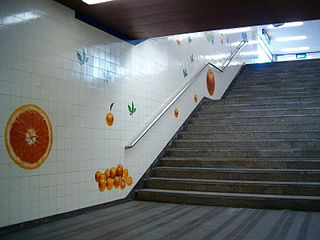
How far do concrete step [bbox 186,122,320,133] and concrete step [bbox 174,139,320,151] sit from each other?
0.57m

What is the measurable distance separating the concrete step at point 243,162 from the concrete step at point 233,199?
2.32ft

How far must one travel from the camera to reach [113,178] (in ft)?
15.7

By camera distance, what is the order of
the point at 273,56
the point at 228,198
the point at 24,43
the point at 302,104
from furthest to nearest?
the point at 273,56 → the point at 302,104 → the point at 228,198 → the point at 24,43

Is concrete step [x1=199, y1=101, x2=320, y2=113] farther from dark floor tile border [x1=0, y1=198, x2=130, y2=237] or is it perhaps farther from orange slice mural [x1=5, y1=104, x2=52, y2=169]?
orange slice mural [x1=5, y1=104, x2=52, y2=169]

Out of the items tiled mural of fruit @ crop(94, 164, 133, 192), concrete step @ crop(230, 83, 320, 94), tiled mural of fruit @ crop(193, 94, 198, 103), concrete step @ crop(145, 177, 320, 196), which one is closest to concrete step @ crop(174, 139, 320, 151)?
concrete step @ crop(145, 177, 320, 196)

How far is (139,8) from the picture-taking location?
3.98 m

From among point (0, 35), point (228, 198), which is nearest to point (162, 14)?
point (0, 35)

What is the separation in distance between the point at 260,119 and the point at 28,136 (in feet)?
15.0

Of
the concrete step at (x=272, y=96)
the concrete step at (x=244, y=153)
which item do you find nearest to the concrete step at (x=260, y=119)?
the concrete step at (x=244, y=153)

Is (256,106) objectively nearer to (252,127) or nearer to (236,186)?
(252,127)

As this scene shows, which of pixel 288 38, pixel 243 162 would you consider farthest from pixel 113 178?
pixel 288 38

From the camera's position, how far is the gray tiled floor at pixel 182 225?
3.27m

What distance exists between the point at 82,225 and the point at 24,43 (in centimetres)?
194

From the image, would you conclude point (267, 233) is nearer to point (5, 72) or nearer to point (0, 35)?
point (5, 72)
